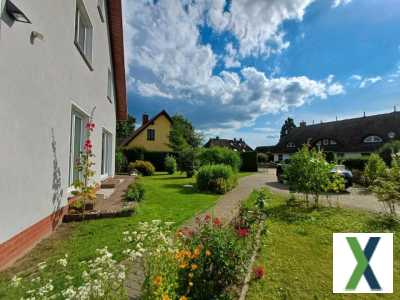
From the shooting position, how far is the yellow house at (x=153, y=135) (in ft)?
95.7

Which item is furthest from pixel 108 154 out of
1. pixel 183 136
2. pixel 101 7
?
pixel 183 136

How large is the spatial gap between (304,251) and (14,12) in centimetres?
616

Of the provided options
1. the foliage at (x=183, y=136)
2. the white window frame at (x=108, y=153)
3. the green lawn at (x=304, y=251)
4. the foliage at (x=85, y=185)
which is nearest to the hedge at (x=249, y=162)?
the foliage at (x=183, y=136)

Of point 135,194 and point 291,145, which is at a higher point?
point 291,145

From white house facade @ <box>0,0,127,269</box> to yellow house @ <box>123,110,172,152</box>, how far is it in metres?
22.8

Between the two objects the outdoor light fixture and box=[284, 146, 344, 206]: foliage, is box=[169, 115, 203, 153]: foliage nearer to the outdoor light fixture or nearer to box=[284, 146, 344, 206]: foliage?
box=[284, 146, 344, 206]: foliage

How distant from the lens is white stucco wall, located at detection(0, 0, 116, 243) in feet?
9.80

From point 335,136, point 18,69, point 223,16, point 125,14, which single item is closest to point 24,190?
point 18,69

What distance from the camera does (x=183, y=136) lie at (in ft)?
102

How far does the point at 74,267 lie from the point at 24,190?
4.88ft

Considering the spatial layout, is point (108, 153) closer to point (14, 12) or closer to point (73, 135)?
point (73, 135)

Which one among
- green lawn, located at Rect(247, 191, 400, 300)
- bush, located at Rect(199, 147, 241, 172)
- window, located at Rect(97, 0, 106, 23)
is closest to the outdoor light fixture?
green lawn, located at Rect(247, 191, 400, 300)

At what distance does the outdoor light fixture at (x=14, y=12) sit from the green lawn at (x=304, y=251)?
4944mm

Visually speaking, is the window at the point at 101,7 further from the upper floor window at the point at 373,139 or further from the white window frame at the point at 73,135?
the upper floor window at the point at 373,139
